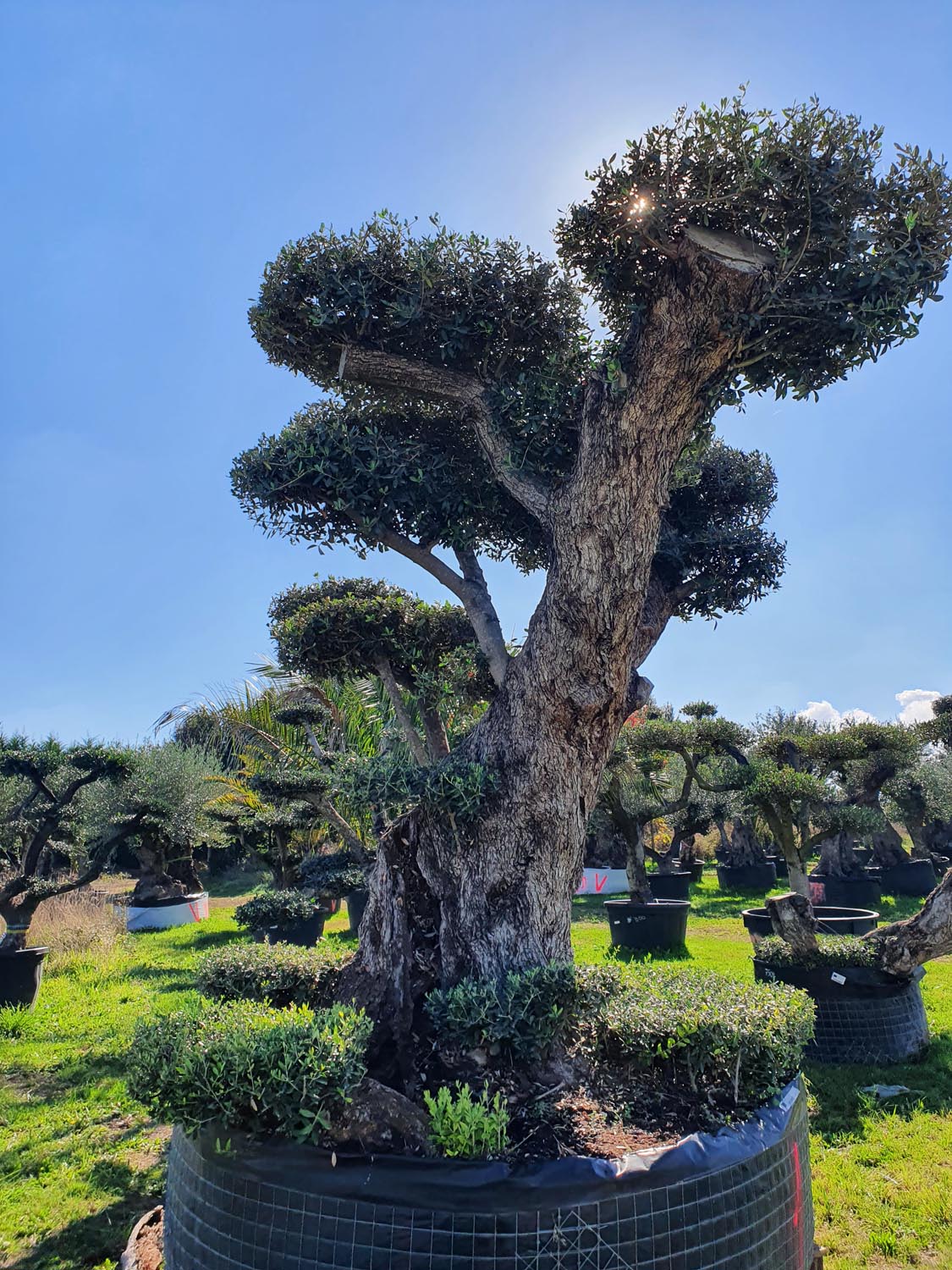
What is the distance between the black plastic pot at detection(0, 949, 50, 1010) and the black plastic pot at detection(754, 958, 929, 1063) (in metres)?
8.15

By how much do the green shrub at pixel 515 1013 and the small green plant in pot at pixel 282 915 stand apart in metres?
8.08

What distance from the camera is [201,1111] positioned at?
10.0 feet

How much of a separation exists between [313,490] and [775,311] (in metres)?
3.42

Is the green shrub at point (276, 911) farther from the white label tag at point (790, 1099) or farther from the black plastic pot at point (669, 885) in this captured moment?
the white label tag at point (790, 1099)

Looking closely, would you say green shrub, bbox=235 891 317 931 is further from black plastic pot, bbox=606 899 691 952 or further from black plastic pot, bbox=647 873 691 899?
black plastic pot, bbox=647 873 691 899

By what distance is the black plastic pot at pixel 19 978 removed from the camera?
8625mm

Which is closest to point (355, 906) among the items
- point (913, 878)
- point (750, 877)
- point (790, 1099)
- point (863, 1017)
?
point (863, 1017)

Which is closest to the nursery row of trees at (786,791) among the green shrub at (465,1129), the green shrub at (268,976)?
the green shrub at (268,976)

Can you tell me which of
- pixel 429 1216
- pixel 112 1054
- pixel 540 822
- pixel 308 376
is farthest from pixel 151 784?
pixel 429 1216

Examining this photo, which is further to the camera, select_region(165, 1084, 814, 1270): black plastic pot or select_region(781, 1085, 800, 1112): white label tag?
select_region(781, 1085, 800, 1112): white label tag

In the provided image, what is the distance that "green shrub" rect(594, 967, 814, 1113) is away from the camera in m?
3.61

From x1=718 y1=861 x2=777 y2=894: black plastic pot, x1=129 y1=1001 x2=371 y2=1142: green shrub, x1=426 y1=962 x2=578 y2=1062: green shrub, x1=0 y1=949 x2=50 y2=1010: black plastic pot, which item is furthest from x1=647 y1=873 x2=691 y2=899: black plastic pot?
x1=129 y1=1001 x2=371 y2=1142: green shrub

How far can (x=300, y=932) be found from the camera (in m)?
12.1

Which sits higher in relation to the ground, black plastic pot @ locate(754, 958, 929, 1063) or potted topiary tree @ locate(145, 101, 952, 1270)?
potted topiary tree @ locate(145, 101, 952, 1270)
